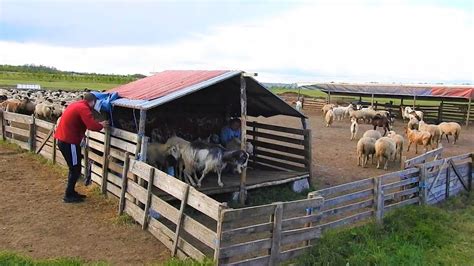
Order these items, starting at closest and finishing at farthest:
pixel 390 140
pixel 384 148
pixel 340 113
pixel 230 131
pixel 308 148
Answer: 1. pixel 308 148
2. pixel 230 131
3. pixel 384 148
4. pixel 390 140
5. pixel 340 113

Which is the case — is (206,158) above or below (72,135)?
below

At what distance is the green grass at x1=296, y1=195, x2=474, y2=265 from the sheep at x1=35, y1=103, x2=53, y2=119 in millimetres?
14037

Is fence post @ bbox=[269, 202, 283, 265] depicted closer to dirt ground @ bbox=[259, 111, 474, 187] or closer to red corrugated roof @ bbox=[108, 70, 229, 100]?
red corrugated roof @ bbox=[108, 70, 229, 100]

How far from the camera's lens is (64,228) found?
706 centimetres

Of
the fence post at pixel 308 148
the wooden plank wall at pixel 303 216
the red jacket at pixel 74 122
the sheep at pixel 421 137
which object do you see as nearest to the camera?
the wooden plank wall at pixel 303 216

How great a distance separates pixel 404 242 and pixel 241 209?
3.33 meters

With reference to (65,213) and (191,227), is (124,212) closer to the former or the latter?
(65,213)

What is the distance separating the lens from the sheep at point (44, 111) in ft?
56.3

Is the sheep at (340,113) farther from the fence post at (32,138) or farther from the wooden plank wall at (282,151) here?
the fence post at (32,138)

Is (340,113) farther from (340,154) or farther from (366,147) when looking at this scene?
(366,147)

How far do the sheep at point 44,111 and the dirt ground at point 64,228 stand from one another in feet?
26.0

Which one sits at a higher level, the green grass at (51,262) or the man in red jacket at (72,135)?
the man in red jacket at (72,135)

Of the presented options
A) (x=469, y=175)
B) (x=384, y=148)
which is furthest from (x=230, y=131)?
(x=469, y=175)

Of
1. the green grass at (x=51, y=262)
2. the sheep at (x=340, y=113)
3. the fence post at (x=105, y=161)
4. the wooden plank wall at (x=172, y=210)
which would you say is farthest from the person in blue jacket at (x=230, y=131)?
the sheep at (x=340, y=113)
